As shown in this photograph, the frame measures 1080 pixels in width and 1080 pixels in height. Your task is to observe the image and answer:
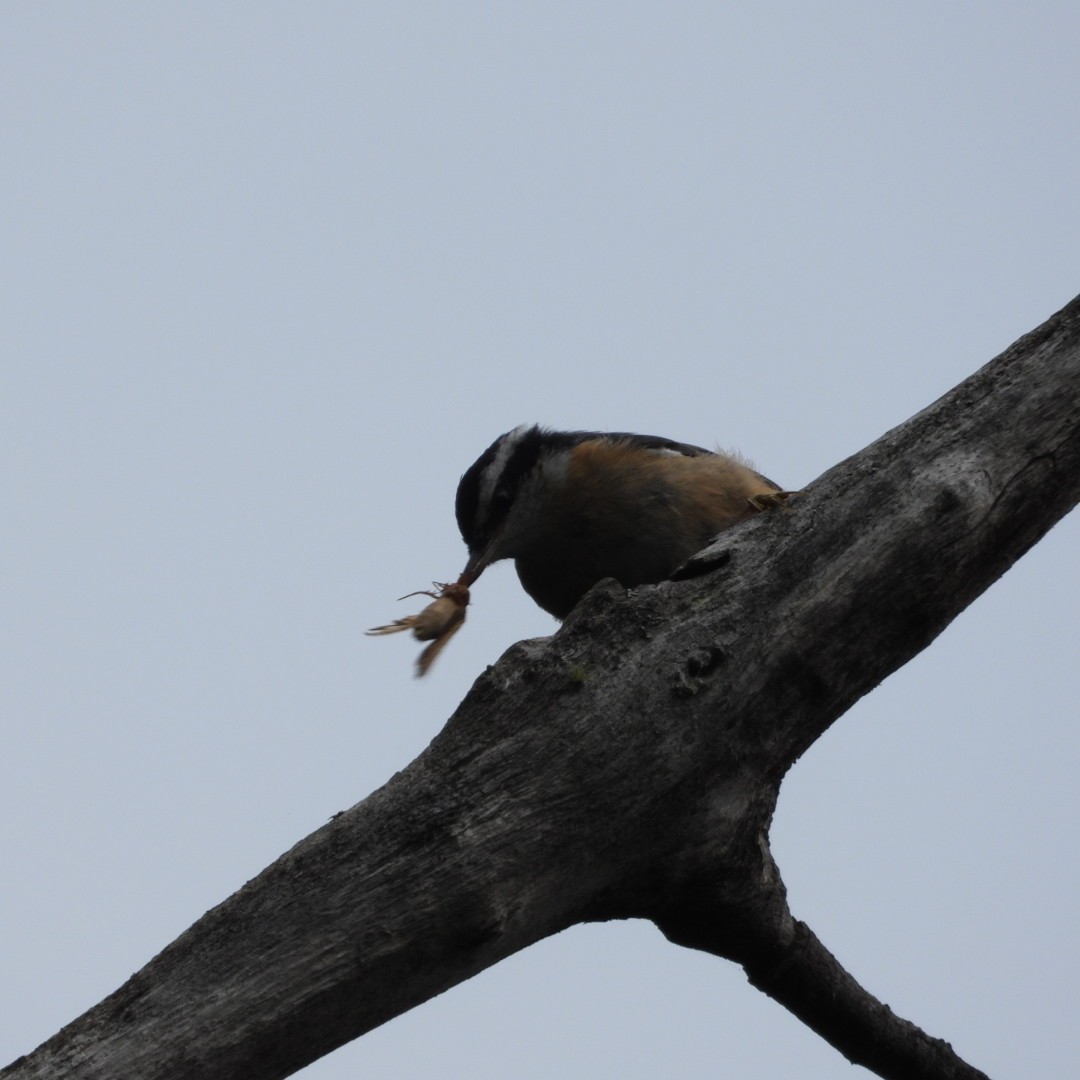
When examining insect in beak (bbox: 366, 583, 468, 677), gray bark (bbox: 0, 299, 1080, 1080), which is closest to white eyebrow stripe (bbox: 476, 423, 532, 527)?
insect in beak (bbox: 366, 583, 468, 677)

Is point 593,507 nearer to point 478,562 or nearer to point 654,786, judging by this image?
point 478,562

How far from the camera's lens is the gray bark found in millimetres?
3211

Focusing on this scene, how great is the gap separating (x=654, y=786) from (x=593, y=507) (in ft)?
9.57

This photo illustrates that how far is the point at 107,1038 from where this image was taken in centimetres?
313

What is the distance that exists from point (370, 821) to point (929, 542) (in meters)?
1.78

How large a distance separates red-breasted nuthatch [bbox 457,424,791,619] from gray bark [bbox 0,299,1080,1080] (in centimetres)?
194

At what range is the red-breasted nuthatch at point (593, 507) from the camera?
241 inches

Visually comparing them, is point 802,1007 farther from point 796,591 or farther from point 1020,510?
point 1020,510

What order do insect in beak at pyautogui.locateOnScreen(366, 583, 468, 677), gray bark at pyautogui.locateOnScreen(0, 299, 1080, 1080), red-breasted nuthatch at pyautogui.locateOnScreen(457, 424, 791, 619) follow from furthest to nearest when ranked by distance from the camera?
red-breasted nuthatch at pyautogui.locateOnScreen(457, 424, 791, 619) < insect in beak at pyautogui.locateOnScreen(366, 583, 468, 677) < gray bark at pyautogui.locateOnScreen(0, 299, 1080, 1080)

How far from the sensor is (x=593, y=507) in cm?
645

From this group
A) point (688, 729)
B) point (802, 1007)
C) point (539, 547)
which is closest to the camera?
point (688, 729)

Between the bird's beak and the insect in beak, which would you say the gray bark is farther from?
the bird's beak

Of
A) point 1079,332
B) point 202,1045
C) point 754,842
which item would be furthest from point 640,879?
point 1079,332

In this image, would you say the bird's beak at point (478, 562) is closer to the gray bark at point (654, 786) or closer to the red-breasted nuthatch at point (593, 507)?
the red-breasted nuthatch at point (593, 507)
